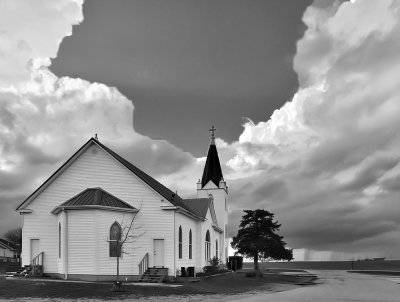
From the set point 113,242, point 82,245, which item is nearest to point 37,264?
point 82,245

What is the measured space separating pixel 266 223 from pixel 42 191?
23.9 metres

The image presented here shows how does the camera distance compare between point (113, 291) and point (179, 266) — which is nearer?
point (113, 291)

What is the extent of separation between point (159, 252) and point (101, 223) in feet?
17.5

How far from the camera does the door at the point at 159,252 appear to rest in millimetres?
37969

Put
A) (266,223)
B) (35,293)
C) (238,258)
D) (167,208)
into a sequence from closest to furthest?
(35,293) < (167,208) < (266,223) < (238,258)

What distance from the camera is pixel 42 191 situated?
1582 inches

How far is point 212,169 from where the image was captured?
64.9 m

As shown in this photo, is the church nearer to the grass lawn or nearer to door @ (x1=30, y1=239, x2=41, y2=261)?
door @ (x1=30, y1=239, x2=41, y2=261)

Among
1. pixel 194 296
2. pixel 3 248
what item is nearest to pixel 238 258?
pixel 194 296

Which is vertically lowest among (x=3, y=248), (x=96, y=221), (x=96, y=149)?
(x=3, y=248)

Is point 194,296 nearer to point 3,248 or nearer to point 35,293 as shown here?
point 35,293

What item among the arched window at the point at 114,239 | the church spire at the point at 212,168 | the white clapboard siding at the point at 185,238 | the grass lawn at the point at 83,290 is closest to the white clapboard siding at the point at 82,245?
the arched window at the point at 114,239

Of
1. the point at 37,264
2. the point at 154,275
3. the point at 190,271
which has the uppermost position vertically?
the point at 37,264

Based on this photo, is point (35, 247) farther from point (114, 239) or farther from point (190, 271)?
point (190, 271)
